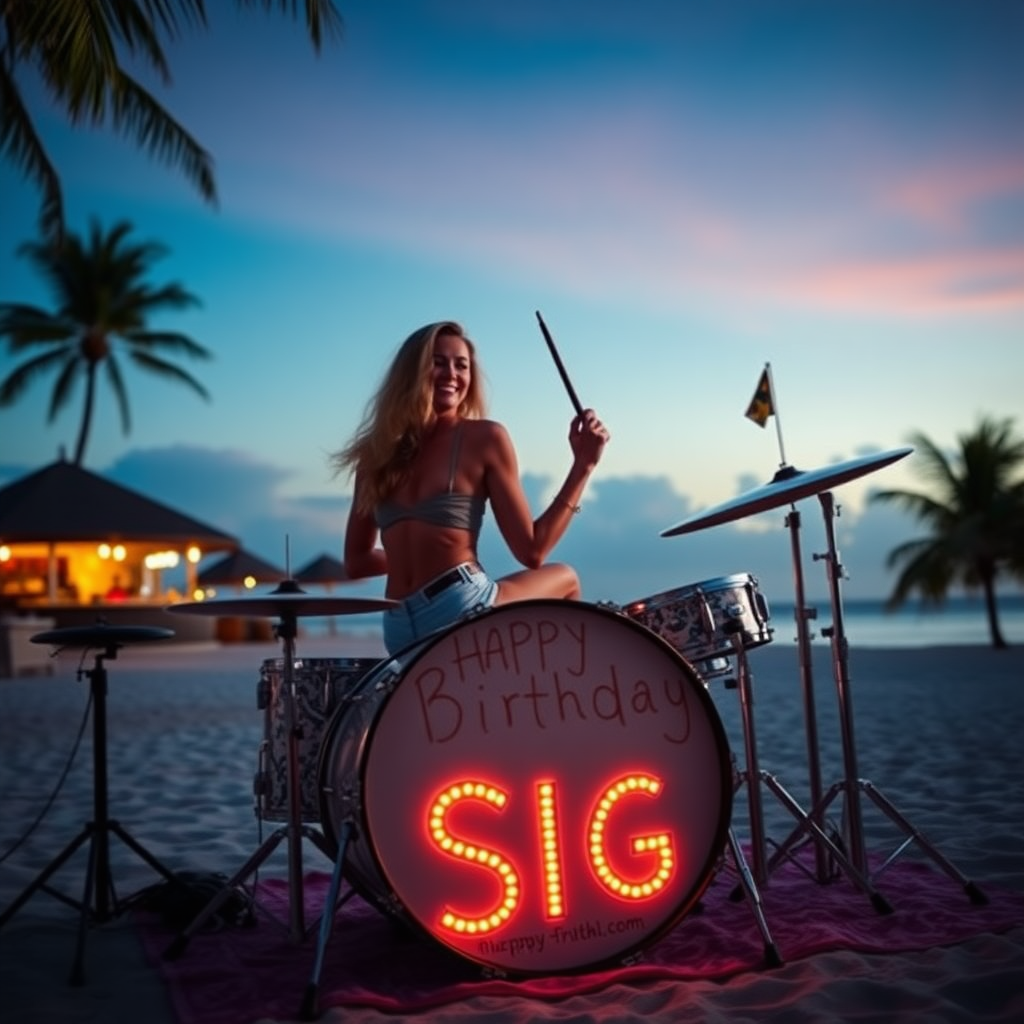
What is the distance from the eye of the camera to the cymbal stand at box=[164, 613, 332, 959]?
335cm

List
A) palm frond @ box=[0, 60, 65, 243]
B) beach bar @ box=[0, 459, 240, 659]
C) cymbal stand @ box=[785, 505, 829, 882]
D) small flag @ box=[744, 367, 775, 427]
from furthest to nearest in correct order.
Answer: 1. beach bar @ box=[0, 459, 240, 659]
2. palm frond @ box=[0, 60, 65, 243]
3. small flag @ box=[744, 367, 775, 427]
4. cymbal stand @ box=[785, 505, 829, 882]

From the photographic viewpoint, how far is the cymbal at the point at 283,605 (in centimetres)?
313

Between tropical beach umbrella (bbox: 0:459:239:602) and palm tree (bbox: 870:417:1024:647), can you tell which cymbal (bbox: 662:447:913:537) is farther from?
tropical beach umbrella (bbox: 0:459:239:602)

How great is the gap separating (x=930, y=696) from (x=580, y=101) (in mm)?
7350

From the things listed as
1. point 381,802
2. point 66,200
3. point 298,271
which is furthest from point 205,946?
point 298,271

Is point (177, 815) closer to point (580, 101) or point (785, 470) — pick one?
point (785, 470)

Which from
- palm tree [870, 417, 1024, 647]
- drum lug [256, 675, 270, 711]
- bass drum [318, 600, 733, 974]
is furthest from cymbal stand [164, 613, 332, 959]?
palm tree [870, 417, 1024, 647]

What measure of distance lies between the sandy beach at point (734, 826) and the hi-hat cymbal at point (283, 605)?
2.90ft

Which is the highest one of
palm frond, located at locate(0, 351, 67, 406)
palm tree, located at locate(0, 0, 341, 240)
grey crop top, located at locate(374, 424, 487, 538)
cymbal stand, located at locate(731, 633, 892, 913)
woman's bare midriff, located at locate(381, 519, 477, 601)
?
palm frond, located at locate(0, 351, 67, 406)

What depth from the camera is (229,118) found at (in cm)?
1374

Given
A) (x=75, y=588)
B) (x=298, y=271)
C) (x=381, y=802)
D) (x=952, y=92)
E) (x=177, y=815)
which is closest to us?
(x=381, y=802)

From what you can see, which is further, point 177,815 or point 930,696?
point 930,696

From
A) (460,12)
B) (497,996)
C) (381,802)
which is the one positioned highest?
(460,12)

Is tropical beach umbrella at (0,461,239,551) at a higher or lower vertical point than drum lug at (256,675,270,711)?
higher
